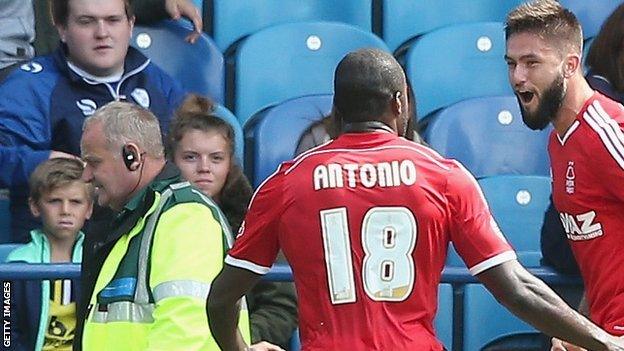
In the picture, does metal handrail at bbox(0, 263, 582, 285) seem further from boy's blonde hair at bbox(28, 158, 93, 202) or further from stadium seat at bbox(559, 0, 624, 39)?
stadium seat at bbox(559, 0, 624, 39)

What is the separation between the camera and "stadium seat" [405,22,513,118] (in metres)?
6.48

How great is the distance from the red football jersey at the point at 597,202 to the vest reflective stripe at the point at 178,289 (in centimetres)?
120

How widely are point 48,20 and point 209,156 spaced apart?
1751mm

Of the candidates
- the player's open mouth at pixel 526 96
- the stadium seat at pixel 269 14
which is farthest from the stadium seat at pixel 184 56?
the player's open mouth at pixel 526 96

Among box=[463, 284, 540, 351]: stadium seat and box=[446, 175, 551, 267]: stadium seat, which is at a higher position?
box=[446, 175, 551, 267]: stadium seat

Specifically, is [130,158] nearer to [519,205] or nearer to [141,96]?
[141,96]

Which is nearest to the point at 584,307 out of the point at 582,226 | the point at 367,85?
the point at 582,226

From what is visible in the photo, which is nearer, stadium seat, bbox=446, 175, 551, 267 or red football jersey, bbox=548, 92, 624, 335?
red football jersey, bbox=548, 92, 624, 335

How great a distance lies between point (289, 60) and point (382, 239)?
9.43 feet

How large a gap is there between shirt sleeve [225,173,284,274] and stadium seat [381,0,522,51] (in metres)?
3.04

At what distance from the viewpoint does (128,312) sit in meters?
3.98

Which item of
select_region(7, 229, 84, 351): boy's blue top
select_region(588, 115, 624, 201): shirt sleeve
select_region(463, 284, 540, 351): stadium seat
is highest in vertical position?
select_region(588, 115, 624, 201): shirt sleeve

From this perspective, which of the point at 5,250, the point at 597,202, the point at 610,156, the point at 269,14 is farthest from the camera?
the point at 269,14

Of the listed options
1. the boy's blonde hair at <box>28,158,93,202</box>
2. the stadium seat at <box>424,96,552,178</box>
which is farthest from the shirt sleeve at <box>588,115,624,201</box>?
the boy's blonde hair at <box>28,158,93,202</box>
